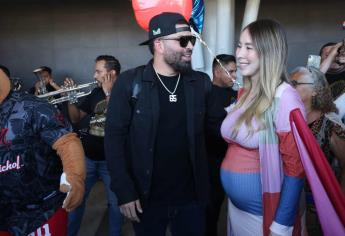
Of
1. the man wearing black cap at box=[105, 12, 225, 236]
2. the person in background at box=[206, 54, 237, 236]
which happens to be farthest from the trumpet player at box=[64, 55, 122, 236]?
the man wearing black cap at box=[105, 12, 225, 236]

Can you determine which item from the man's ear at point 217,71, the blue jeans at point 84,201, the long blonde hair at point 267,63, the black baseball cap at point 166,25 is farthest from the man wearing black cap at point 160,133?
the man's ear at point 217,71

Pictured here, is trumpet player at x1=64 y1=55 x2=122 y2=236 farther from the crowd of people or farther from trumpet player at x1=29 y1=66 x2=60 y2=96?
trumpet player at x1=29 y1=66 x2=60 y2=96

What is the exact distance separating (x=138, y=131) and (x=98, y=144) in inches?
50.6

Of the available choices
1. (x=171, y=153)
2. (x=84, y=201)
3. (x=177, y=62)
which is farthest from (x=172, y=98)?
(x=84, y=201)

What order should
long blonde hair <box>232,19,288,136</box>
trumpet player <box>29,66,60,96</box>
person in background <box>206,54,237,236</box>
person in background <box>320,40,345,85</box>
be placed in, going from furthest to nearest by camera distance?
trumpet player <box>29,66,60,96</box>
person in background <box>320,40,345,85</box>
person in background <box>206,54,237,236</box>
long blonde hair <box>232,19,288,136</box>

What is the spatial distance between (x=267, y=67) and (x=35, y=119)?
1274 millimetres

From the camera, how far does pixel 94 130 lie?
11.0ft

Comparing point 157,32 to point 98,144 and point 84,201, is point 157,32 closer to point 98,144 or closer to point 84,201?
point 98,144

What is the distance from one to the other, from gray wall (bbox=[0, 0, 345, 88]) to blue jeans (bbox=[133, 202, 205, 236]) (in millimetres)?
5229

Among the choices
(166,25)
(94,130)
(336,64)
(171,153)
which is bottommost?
(94,130)

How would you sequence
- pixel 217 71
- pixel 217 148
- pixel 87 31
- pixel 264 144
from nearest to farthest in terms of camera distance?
pixel 264 144, pixel 217 148, pixel 217 71, pixel 87 31

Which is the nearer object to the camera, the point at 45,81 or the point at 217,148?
the point at 217,148

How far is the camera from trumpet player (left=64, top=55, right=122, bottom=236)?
3.29 meters

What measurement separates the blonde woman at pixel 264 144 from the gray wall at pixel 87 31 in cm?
540
